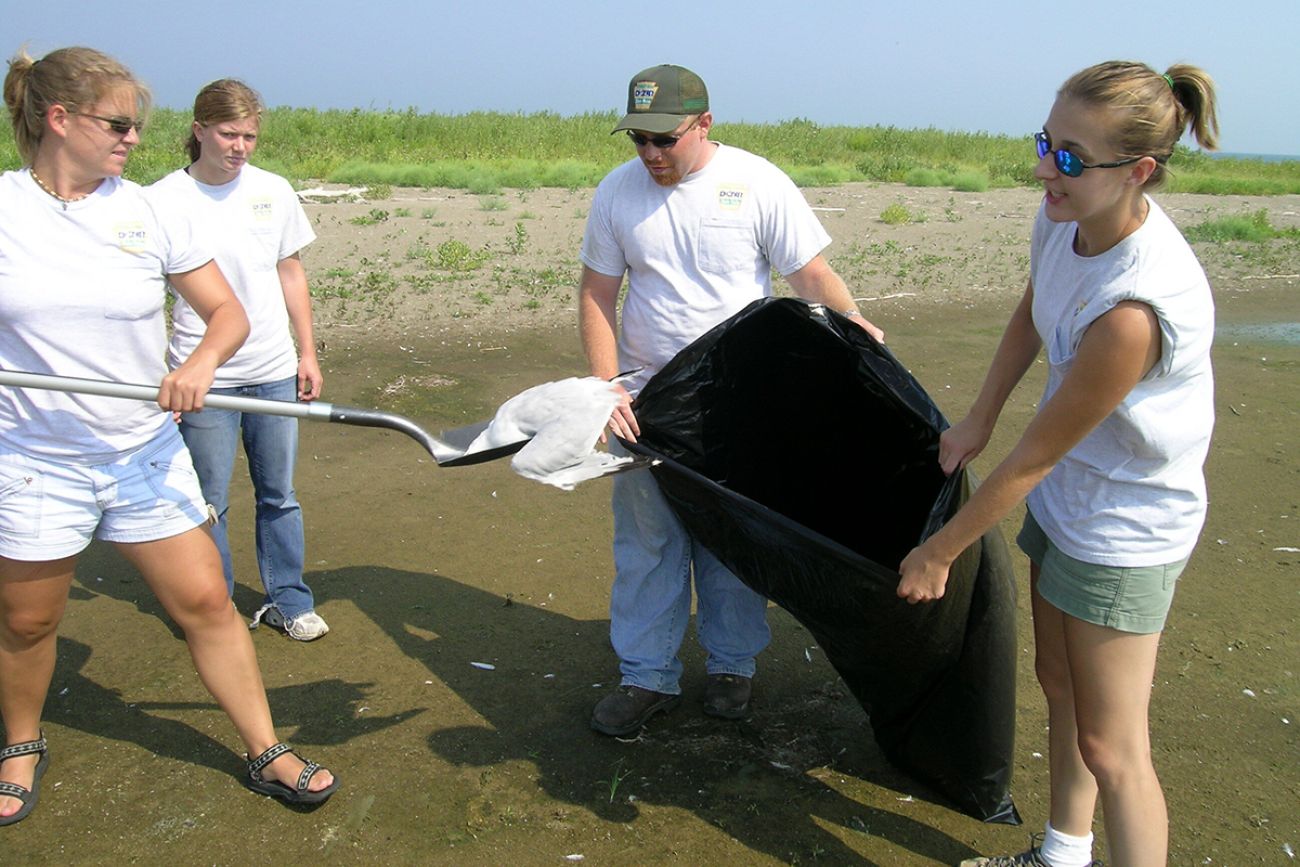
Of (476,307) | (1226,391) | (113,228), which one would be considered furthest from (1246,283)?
(113,228)

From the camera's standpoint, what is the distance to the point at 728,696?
339cm

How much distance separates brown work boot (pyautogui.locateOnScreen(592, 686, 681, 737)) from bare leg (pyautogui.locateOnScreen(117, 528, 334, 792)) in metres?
0.77

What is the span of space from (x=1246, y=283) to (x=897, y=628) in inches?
406

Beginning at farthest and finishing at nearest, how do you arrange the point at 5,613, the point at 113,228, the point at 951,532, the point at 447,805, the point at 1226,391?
the point at 1226,391 < the point at 447,805 < the point at 5,613 < the point at 113,228 < the point at 951,532

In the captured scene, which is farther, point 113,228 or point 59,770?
point 59,770

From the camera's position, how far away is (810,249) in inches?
125

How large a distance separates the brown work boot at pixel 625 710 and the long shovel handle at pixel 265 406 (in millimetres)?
948

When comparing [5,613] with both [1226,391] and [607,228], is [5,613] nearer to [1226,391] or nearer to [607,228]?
[607,228]

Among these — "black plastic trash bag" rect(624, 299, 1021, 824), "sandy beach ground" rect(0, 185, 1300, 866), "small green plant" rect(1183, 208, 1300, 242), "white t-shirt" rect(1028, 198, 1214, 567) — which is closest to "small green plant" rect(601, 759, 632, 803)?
"sandy beach ground" rect(0, 185, 1300, 866)

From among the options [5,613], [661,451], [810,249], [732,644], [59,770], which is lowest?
[59,770]

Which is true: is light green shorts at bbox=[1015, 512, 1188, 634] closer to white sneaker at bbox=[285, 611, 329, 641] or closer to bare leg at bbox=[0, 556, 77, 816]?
bare leg at bbox=[0, 556, 77, 816]

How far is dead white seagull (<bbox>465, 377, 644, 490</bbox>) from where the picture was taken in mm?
2652

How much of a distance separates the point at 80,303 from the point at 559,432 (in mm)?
1106

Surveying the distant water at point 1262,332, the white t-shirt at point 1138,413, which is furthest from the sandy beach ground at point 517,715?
the distant water at point 1262,332
